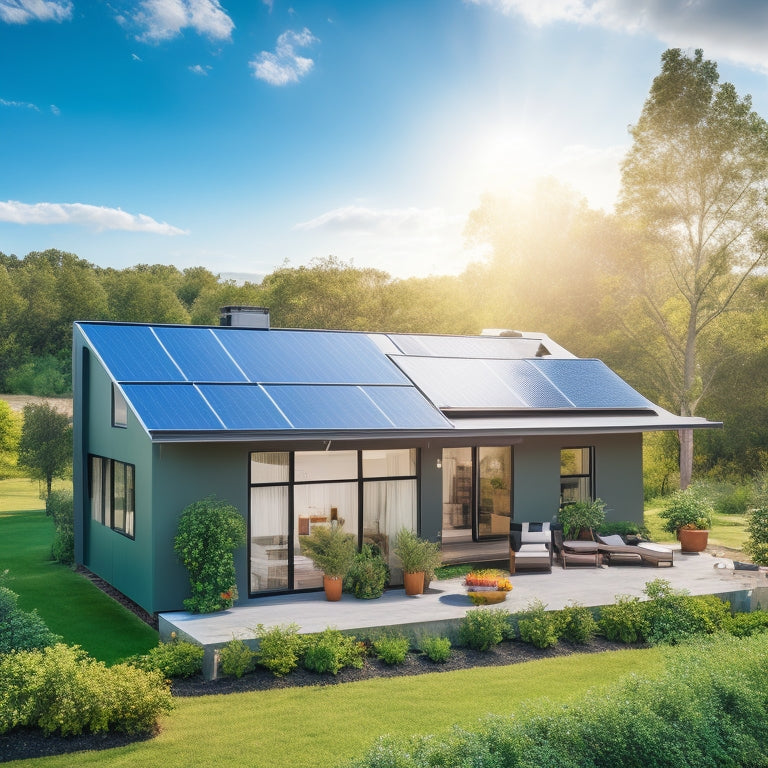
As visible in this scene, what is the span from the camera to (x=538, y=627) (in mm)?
11344

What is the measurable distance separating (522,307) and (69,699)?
31.3m

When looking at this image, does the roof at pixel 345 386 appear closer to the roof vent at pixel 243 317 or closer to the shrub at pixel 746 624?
the roof vent at pixel 243 317

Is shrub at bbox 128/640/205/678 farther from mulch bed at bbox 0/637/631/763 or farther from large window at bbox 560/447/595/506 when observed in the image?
large window at bbox 560/447/595/506

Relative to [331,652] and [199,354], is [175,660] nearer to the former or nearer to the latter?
[331,652]

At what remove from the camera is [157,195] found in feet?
137

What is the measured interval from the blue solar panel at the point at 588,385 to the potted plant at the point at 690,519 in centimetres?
Answer: 225

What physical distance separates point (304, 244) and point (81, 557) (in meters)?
31.8

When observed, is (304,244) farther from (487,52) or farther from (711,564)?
(711,564)

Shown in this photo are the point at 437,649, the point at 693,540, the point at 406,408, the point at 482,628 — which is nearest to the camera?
the point at 437,649

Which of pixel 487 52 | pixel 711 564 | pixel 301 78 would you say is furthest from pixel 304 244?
pixel 711 564

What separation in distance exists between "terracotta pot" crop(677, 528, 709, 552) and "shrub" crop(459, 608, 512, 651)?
7.64 meters

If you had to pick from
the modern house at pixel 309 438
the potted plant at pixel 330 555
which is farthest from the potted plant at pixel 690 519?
the potted plant at pixel 330 555

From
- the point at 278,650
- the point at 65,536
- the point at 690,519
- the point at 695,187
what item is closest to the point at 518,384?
the point at 690,519

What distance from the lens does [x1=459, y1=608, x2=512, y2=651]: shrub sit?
11055 millimetres
